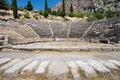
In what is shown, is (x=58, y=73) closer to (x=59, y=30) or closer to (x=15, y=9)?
(x=59, y=30)

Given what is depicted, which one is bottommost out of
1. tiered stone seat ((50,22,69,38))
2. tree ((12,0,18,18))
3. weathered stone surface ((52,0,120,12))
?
tiered stone seat ((50,22,69,38))

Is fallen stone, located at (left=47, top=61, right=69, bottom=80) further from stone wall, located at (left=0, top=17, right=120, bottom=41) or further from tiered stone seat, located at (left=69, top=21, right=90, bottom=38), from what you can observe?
tiered stone seat, located at (left=69, top=21, right=90, bottom=38)

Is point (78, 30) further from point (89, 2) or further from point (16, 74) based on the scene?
point (89, 2)

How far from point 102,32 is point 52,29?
773 cm

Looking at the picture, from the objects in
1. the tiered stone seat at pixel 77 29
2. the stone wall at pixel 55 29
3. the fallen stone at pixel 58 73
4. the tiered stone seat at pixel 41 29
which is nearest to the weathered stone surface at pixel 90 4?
the tiered stone seat at pixel 77 29

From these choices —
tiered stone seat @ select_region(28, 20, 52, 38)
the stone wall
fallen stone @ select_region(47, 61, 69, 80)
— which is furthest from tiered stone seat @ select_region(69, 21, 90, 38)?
fallen stone @ select_region(47, 61, 69, 80)

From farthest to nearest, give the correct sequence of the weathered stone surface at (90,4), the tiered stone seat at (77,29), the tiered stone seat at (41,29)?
the weathered stone surface at (90,4) < the tiered stone seat at (77,29) < the tiered stone seat at (41,29)

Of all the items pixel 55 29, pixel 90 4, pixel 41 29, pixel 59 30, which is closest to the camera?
pixel 41 29

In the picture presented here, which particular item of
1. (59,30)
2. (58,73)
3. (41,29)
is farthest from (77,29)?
(58,73)

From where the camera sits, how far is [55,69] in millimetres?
6449

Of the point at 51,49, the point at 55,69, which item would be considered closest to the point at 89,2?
the point at 51,49

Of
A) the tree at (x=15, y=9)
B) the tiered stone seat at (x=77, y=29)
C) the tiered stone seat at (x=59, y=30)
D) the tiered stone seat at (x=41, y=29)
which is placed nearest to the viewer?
the tiered stone seat at (x=41, y=29)

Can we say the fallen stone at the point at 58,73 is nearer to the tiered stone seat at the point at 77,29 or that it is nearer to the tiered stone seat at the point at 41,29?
the tiered stone seat at the point at 41,29

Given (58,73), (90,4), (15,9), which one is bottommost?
(58,73)
